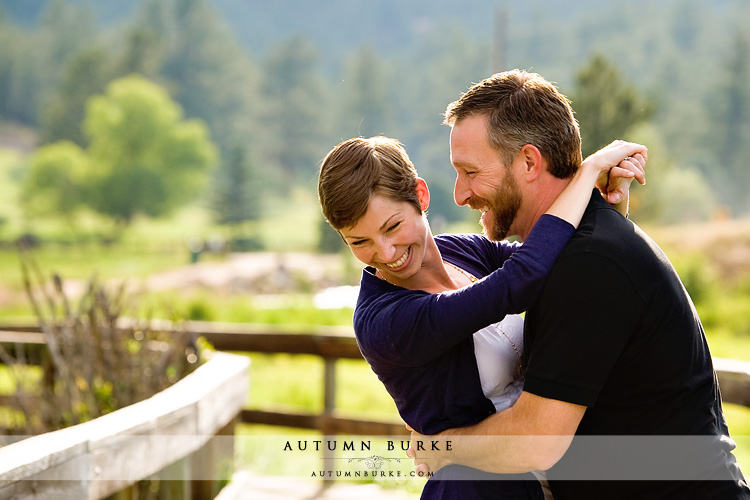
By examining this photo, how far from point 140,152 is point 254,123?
12.1 m

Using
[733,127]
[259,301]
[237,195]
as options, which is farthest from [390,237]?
[733,127]

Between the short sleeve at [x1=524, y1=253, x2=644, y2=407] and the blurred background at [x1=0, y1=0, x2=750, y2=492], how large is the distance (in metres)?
33.5

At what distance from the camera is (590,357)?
5.21 ft

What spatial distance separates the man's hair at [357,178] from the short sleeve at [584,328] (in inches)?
20.2

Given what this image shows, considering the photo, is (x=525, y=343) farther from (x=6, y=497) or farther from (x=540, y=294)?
(x=6, y=497)

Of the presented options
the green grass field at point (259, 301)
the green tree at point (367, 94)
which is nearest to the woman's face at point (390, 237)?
the green grass field at point (259, 301)

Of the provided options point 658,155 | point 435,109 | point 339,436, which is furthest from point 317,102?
point 339,436

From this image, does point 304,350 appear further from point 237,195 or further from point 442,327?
point 237,195

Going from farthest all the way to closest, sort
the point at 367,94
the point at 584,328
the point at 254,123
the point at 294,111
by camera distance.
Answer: the point at 254,123 → the point at 294,111 → the point at 367,94 → the point at 584,328

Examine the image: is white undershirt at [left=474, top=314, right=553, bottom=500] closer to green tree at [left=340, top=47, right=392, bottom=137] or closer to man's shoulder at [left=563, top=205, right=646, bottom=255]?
man's shoulder at [left=563, top=205, right=646, bottom=255]

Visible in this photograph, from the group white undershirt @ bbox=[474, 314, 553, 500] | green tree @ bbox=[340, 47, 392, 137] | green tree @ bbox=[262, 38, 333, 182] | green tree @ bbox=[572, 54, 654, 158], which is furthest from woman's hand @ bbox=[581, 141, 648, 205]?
green tree @ bbox=[262, 38, 333, 182]

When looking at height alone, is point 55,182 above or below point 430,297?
above

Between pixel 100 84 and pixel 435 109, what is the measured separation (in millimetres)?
26932

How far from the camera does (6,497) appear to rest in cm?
172
